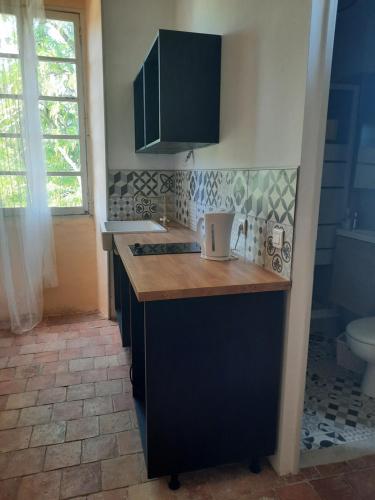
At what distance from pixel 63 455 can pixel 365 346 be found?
5.67 ft

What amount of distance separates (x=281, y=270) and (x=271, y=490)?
932mm

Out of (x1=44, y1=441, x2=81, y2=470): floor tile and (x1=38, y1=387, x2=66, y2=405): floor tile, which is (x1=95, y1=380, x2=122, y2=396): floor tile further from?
(x1=44, y1=441, x2=81, y2=470): floor tile

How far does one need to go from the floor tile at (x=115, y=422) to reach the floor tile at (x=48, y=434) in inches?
7.9

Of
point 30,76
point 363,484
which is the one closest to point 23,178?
point 30,76

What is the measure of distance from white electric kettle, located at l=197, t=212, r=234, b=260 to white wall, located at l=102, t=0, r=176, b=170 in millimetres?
1535

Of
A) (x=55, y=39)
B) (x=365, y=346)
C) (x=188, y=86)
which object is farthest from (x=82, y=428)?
(x=55, y=39)

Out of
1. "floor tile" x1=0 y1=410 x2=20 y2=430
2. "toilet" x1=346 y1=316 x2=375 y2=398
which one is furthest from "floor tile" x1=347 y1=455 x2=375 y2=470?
"floor tile" x1=0 y1=410 x2=20 y2=430

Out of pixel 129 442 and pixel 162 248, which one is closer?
pixel 129 442

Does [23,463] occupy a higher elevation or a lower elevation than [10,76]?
lower

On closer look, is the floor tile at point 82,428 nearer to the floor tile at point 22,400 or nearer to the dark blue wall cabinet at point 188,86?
the floor tile at point 22,400

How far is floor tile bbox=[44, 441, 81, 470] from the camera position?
5.51ft

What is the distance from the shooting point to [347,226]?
9.25ft

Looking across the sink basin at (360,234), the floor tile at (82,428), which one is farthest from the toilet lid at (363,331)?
the floor tile at (82,428)

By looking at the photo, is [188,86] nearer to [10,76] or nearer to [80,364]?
[10,76]
